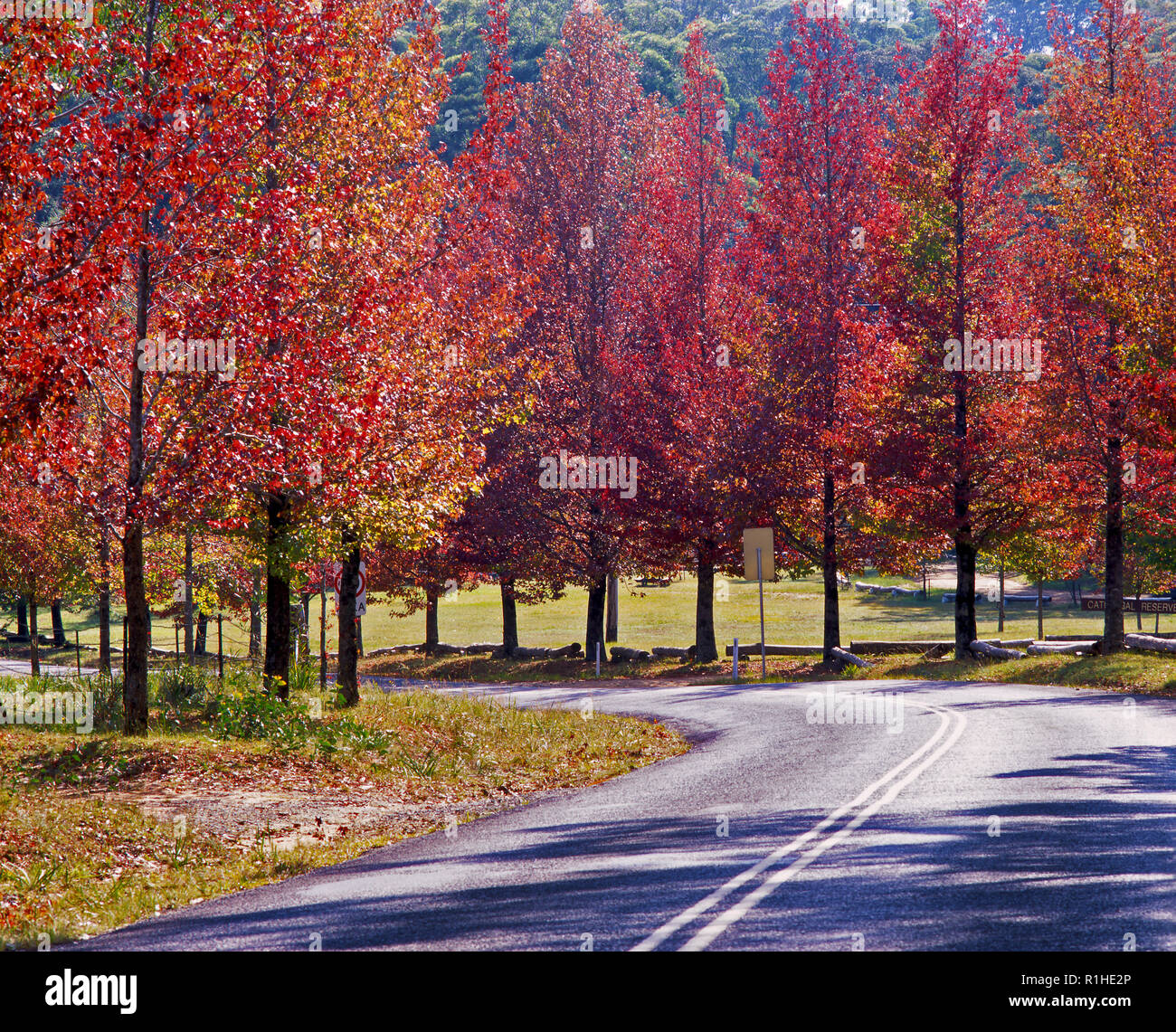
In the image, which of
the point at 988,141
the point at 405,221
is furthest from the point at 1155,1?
the point at 405,221

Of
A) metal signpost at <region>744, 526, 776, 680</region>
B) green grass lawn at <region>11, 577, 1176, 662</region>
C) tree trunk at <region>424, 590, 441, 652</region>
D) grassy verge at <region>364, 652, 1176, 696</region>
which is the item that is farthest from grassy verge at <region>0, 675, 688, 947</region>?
tree trunk at <region>424, 590, 441, 652</region>

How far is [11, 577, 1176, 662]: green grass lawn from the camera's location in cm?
5081

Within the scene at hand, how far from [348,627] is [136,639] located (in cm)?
930

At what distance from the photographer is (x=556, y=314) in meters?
35.9

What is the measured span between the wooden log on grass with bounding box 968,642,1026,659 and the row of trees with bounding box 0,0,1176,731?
0.44 meters

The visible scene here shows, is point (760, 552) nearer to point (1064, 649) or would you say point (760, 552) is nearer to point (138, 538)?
point (1064, 649)

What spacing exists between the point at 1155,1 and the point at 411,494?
153941 mm

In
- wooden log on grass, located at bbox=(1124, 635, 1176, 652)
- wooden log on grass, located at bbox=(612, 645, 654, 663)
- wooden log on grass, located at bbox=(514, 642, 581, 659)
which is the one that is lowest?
wooden log on grass, located at bbox=(514, 642, 581, 659)

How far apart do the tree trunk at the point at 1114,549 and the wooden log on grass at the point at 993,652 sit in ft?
7.16

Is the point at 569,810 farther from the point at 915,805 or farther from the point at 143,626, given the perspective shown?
the point at 143,626

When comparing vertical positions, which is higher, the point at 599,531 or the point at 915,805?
the point at 599,531

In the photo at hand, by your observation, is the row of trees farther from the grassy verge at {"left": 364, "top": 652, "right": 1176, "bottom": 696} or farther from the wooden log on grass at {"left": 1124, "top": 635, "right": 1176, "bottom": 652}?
the grassy verge at {"left": 364, "top": 652, "right": 1176, "bottom": 696}

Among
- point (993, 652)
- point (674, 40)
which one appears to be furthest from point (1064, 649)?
point (674, 40)
